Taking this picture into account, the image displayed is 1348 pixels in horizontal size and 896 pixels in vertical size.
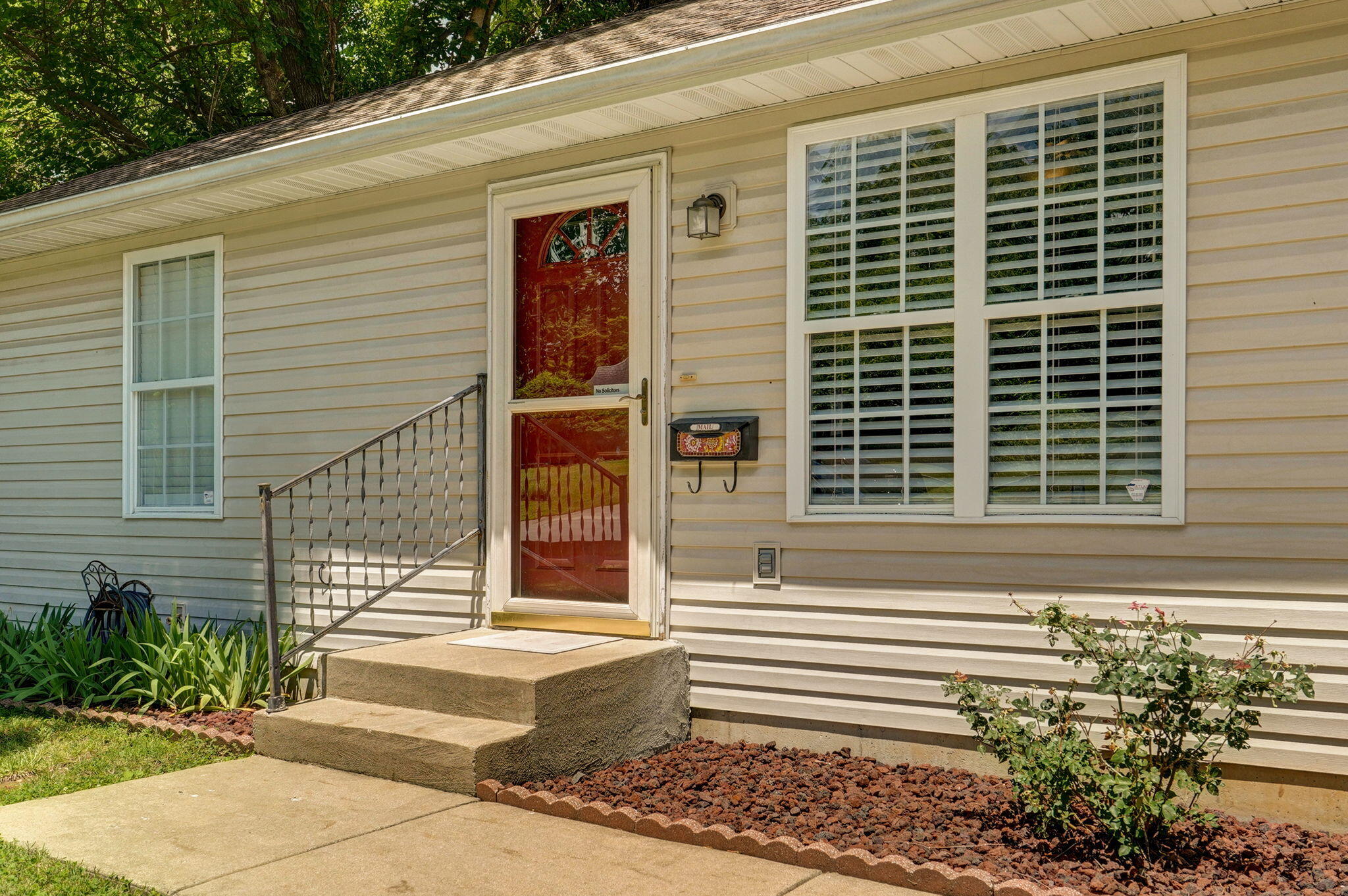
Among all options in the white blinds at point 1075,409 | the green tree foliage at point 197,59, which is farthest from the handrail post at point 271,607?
the green tree foliage at point 197,59

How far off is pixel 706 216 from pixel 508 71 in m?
1.66

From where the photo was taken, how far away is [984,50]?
3.93m

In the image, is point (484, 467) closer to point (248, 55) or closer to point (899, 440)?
point (899, 440)

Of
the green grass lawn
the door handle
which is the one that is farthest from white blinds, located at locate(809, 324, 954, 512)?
the green grass lawn

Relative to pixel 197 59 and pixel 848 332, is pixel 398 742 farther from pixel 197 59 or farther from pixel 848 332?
A: pixel 197 59

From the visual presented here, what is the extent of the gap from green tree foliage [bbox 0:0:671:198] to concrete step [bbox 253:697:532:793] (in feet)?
24.8

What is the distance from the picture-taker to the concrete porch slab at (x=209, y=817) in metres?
3.29

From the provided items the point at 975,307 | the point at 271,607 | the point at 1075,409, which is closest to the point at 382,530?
the point at 271,607

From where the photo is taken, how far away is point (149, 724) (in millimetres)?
5094

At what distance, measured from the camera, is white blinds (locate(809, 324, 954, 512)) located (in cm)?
414

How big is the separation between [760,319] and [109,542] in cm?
477

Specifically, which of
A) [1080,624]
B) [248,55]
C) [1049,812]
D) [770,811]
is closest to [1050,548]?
[1080,624]

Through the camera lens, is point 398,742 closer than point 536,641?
Yes

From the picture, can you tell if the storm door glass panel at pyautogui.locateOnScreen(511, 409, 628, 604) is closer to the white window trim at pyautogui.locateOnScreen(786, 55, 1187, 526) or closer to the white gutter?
the white window trim at pyautogui.locateOnScreen(786, 55, 1187, 526)
